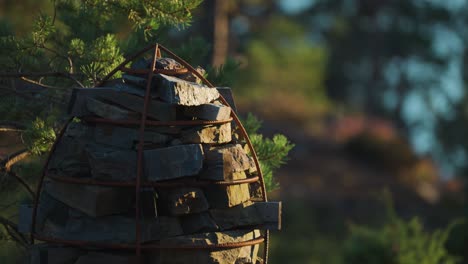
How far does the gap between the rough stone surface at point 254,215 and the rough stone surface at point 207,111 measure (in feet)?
1.41

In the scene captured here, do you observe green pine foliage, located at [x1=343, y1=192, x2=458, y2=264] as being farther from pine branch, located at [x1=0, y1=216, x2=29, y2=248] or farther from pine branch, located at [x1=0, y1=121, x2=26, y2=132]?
pine branch, located at [x1=0, y1=121, x2=26, y2=132]

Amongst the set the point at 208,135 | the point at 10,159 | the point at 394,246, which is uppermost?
the point at 208,135

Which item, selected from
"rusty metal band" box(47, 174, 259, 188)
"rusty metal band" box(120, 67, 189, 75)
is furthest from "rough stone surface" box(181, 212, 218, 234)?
"rusty metal band" box(120, 67, 189, 75)

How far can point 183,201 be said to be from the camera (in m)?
3.64

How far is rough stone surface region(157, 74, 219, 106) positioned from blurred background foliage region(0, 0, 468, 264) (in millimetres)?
784

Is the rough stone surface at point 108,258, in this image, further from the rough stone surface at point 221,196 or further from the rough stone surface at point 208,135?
the rough stone surface at point 208,135

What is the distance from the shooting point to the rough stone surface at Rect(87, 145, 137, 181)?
362 centimetres

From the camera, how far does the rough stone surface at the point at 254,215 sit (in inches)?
150

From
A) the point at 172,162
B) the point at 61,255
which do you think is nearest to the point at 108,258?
the point at 61,255

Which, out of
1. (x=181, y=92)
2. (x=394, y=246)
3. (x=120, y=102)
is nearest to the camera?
(x=181, y=92)

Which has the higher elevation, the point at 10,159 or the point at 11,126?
the point at 11,126

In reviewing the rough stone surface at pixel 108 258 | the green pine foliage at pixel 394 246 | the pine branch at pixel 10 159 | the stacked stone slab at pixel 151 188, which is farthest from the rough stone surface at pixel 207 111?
the green pine foliage at pixel 394 246

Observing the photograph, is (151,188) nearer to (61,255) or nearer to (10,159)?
(61,255)

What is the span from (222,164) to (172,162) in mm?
237
